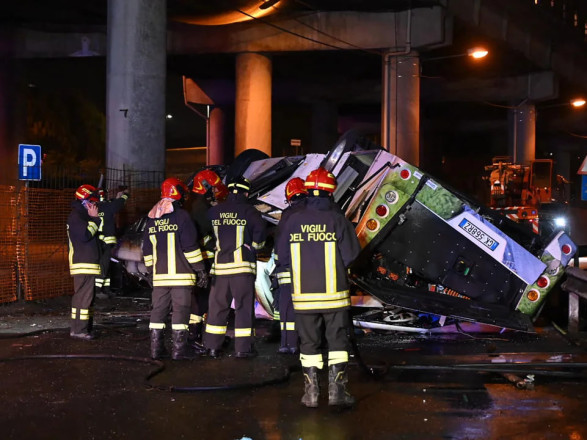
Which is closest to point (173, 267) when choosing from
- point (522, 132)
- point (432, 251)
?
point (432, 251)

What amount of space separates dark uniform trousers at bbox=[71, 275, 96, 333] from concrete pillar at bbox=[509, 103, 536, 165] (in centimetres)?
2736

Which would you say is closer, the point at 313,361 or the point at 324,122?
the point at 313,361

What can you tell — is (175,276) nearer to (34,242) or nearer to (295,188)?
(295,188)

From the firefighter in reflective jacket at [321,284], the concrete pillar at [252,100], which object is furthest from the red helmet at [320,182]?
the concrete pillar at [252,100]

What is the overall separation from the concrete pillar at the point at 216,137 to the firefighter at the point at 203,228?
25.7m

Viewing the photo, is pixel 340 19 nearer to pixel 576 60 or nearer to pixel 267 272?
→ pixel 576 60

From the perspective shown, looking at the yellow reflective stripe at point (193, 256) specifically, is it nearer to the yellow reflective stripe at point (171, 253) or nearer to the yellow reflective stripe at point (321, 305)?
the yellow reflective stripe at point (171, 253)

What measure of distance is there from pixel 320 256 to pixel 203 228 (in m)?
2.70

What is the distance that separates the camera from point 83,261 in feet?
29.2

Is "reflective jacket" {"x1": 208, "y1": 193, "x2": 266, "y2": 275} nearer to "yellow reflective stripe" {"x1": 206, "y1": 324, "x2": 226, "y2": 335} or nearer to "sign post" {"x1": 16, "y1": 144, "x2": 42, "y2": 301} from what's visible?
"yellow reflective stripe" {"x1": 206, "y1": 324, "x2": 226, "y2": 335}

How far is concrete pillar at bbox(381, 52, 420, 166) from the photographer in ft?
80.7

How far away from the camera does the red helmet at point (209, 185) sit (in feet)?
A: 27.8

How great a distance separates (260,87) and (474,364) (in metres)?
20.1

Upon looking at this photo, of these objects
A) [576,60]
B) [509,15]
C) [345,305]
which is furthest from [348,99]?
[345,305]
